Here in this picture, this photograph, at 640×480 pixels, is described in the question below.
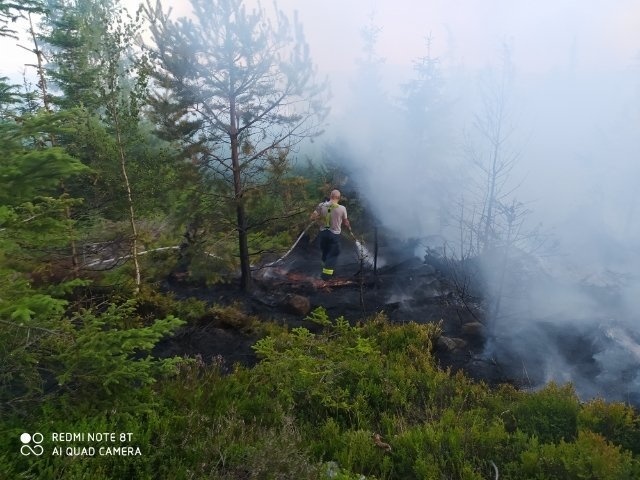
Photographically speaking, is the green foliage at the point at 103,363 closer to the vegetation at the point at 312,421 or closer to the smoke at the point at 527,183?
the vegetation at the point at 312,421

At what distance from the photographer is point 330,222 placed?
387 inches

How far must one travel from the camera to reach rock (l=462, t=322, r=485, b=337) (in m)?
8.78

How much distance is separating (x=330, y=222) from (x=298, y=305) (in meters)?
2.19

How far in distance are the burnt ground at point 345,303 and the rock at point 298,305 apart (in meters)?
Answer: 0.02

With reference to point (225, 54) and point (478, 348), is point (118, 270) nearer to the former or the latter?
point (225, 54)

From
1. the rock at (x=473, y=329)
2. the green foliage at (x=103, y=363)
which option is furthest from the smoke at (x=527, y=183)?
the green foliage at (x=103, y=363)

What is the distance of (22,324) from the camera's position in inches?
144

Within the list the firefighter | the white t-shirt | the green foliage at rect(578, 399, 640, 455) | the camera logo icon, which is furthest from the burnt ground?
the camera logo icon

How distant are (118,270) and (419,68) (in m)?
15.9

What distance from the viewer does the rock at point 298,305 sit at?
9391 mm

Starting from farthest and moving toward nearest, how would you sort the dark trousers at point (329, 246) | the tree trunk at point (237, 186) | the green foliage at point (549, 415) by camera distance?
the dark trousers at point (329, 246), the tree trunk at point (237, 186), the green foliage at point (549, 415)

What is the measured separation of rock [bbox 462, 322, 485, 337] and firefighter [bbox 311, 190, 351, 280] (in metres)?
3.43

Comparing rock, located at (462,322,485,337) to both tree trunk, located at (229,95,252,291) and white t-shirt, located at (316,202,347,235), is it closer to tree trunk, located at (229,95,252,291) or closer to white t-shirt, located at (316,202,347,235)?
white t-shirt, located at (316,202,347,235)

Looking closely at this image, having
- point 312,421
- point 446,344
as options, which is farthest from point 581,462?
point 446,344
